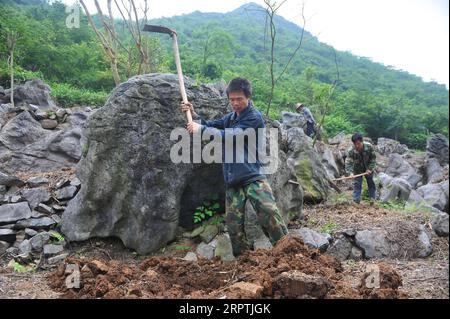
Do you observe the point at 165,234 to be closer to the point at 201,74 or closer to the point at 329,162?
the point at 329,162

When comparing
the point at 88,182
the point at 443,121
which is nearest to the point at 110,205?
the point at 88,182

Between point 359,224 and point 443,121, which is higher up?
point 443,121

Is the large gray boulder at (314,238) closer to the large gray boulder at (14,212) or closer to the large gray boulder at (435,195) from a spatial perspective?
the large gray boulder at (14,212)

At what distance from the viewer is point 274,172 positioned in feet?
19.0

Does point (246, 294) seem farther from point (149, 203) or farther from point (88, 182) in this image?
point (88, 182)

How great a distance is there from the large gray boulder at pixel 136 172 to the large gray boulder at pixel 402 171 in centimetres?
985

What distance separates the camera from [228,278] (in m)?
3.71

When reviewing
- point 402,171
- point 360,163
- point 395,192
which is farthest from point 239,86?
point 402,171

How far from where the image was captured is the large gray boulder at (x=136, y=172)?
5137 millimetres

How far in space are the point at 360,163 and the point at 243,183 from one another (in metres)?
5.22

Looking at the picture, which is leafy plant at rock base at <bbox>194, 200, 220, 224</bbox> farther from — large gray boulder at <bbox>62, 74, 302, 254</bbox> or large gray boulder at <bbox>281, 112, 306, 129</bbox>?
large gray boulder at <bbox>281, 112, 306, 129</bbox>

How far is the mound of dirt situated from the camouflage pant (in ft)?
0.86

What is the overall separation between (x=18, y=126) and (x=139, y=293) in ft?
25.8

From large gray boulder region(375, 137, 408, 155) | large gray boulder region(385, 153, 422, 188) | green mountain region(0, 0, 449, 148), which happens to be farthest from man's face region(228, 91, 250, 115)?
large gray boulder region(375, 137, 408, 155)
